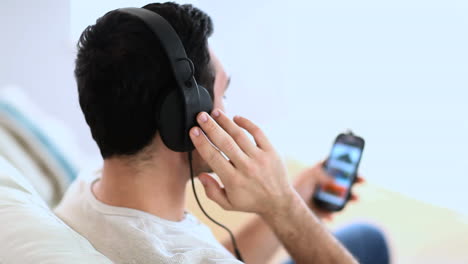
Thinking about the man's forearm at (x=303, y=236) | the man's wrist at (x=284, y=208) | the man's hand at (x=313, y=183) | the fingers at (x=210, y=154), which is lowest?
the man's hand at (x=313, y=183)

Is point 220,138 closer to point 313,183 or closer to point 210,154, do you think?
point 210,154

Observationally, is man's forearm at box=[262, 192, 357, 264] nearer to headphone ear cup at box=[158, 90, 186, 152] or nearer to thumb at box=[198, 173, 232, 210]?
thumb at box=[198, 173, 232, 210]

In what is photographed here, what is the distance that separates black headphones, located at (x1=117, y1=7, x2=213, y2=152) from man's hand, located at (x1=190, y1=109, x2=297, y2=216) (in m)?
0.02

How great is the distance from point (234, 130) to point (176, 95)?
12cm

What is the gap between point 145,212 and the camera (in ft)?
2.13

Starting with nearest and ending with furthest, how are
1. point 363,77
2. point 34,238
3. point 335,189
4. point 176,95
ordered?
point 34,238, point 176,95, point 363,77, point 335,189

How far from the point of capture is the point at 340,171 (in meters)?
1.06

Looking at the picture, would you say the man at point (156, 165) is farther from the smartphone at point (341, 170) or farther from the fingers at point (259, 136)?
the smartphone at point (341, 170)

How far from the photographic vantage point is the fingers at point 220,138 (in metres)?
0.62

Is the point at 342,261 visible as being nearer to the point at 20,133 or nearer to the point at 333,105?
the point at 333,105

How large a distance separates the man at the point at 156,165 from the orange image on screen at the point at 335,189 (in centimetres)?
33

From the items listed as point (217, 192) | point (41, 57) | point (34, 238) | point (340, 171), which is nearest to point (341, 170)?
point (340, 171)

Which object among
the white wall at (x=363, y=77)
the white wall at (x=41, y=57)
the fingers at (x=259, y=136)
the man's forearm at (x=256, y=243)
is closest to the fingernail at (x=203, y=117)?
the fingers at (x=259, y=136)

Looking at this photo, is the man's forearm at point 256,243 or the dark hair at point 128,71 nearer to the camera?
the dark hair at point 128,71
